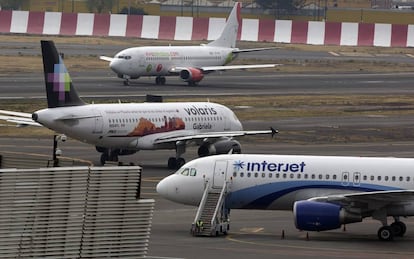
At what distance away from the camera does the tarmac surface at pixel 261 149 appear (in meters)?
49.9

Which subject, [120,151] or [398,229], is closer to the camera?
[398,229]

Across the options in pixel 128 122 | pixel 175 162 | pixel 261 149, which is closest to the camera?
pixel 128 122

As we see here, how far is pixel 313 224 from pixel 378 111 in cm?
5711

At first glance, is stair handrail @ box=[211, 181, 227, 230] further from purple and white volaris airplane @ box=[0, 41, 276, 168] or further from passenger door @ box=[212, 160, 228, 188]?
purple and white volaris airplane @ box=[0, 41, 276, 168]

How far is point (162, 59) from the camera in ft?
415

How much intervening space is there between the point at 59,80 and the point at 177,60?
5875cm

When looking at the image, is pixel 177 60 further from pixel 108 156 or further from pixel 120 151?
pixel 108 156

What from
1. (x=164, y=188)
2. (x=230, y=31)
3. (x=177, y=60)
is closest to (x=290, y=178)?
(x=164, y=188)

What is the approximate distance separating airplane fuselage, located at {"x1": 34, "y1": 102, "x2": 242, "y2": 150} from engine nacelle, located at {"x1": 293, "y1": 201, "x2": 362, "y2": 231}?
2107 cm

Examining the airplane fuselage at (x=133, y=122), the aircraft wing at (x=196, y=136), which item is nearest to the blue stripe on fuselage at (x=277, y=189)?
the airplane fuselage at (x=133, y=122)

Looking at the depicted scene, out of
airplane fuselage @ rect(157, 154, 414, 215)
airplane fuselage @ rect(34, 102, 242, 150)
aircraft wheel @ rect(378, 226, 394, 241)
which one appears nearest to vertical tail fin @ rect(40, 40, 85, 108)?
Answer: airplane fuselage @ rect(34, 102, 242, 150)

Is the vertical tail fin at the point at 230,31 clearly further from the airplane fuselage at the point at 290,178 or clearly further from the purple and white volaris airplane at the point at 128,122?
the airplane fuselage at the point at 290,178

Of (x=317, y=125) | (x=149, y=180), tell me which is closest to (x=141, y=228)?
(x=149, y=180)

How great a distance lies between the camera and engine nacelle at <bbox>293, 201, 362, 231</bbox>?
51.2 meters
